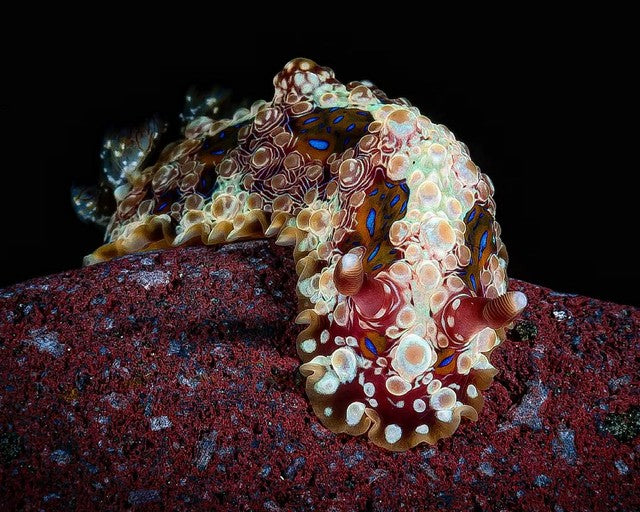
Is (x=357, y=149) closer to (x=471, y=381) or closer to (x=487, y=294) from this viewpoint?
(x=487, y=294)

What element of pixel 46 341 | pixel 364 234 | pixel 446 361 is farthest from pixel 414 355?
pixel 46 341

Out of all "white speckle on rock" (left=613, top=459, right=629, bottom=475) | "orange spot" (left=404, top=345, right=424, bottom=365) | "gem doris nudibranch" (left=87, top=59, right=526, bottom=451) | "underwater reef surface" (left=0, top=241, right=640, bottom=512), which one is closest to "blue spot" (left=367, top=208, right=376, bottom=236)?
"gem doris nudibranch" (left=87, top=59, right=526, bottom=451)

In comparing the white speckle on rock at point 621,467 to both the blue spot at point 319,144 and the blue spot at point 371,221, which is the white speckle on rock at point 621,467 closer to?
the blue spot at point 371,221

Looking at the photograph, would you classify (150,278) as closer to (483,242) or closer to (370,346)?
(370,346)

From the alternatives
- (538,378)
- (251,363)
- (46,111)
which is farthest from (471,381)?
(46,111)

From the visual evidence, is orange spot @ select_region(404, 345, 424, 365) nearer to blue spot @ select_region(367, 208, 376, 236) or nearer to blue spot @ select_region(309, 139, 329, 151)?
blue spot @ select_region(367, 208, 376, 236)
